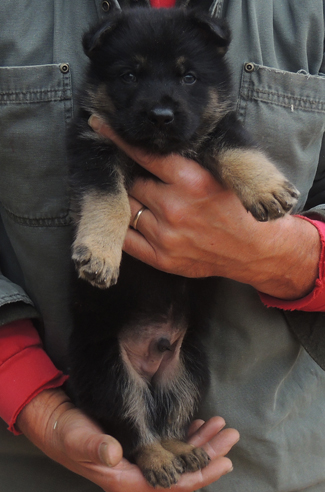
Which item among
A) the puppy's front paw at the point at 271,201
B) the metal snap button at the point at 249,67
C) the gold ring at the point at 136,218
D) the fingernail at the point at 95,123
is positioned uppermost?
the metal snap button at the point at 249,67

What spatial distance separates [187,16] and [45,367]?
1755 mm

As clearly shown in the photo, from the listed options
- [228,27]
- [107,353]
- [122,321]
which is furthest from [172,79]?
[107,353]

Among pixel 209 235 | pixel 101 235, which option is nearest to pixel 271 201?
pixel 209 235

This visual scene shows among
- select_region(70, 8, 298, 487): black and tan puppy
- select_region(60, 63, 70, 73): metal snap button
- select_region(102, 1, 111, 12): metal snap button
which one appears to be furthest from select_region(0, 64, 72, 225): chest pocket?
select_region(102, 1, 111, 12): metal snap button

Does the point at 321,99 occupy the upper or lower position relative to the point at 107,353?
upper

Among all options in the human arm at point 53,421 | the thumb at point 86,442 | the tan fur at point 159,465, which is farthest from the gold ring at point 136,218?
the tan fur at point 159,465

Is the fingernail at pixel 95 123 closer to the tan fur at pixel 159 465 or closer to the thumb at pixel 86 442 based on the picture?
the thumb at pixel 86 442

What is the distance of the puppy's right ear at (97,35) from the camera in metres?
1.85

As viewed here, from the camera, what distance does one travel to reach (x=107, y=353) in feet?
6.84

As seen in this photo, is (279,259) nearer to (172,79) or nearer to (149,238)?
(149,238)

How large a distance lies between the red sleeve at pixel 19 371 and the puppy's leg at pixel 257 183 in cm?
116

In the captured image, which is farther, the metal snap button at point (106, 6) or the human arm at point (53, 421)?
the metal snap button at point (106, 6)

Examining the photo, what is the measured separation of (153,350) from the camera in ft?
7.14

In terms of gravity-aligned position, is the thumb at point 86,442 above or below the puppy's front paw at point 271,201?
below
